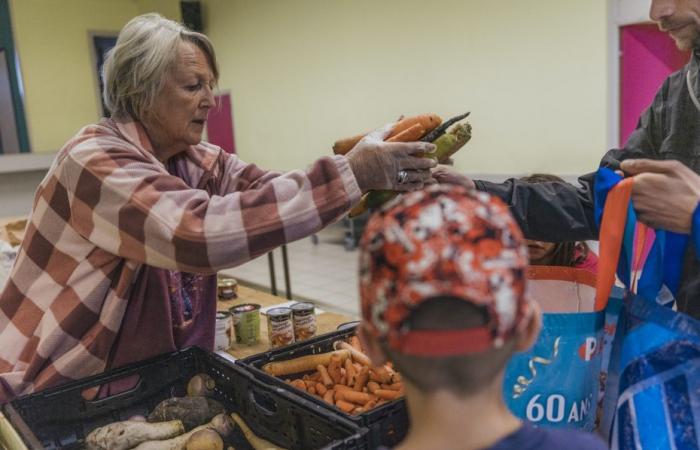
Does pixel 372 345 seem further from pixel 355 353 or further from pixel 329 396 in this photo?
pixel 355 353

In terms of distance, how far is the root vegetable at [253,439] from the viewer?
1208 mm

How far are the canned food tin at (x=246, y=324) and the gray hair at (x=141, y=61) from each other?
0.83 meters

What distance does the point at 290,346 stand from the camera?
1.49 m

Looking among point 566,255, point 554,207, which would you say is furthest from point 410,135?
point 566,255

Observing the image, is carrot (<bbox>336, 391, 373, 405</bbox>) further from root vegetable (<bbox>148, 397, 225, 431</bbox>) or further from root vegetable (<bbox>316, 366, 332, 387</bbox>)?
root vegetable (<bbox>148, 397, 225, 431</bbox>)

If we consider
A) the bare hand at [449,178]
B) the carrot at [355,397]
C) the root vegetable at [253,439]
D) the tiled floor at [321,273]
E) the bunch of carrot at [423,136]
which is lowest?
the tiled floor at [321,273]

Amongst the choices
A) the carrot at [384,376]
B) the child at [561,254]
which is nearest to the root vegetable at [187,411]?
the carrot at [384,376]

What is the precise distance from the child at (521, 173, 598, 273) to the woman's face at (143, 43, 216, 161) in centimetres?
119

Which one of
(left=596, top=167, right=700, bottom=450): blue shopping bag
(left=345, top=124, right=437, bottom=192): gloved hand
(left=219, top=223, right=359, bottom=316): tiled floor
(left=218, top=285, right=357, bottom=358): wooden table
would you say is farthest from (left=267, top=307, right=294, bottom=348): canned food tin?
(left=219, top=223, right=359, bottom=316): tiled floor

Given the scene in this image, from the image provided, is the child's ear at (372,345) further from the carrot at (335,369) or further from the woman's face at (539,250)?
the woman's face at (539,250)

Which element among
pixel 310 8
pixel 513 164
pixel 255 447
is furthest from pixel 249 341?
pixel 310 8

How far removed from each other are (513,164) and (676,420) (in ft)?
13.7

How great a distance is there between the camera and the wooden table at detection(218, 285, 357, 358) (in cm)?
199

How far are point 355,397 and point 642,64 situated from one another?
3.71 m
